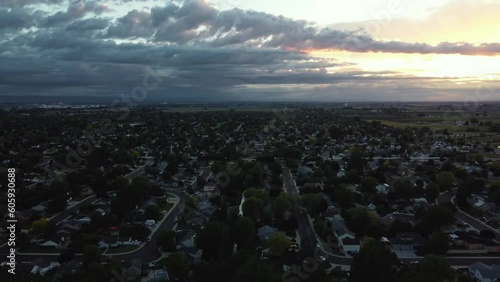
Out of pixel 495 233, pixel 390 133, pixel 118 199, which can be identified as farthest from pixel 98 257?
pixel 390 133

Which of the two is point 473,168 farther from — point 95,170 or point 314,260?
point 95,170

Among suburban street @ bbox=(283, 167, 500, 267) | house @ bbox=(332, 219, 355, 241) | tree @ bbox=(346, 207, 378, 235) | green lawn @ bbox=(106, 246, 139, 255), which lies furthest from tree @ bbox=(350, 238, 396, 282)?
green lawn @ bbox=(106, 246, 139, 255)

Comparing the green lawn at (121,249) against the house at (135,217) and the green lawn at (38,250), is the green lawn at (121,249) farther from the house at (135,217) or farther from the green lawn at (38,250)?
the house at (135,217)

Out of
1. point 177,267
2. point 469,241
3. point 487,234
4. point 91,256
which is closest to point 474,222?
point 487,234

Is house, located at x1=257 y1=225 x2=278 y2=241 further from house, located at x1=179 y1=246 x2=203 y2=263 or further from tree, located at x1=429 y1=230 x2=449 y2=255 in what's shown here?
tree, located at x1=429 y1=230 x2=449 y2=255

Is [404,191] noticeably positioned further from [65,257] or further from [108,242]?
[65,257]

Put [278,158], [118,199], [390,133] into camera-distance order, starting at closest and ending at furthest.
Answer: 1. [118,199]
2. [278,158]
3. [390,133]

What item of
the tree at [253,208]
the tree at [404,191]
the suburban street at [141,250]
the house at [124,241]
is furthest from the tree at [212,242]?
the tree at [404,191]
